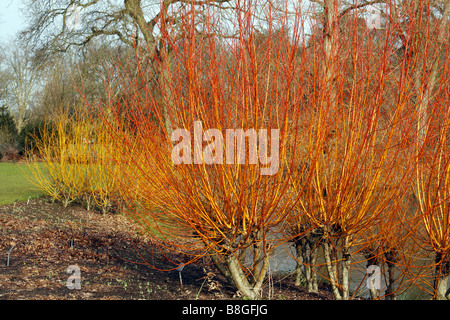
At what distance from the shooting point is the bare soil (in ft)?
12.3

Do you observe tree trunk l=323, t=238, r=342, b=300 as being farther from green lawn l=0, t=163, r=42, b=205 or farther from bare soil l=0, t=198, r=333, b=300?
green lawn l=0, t=163, r=42, b=205

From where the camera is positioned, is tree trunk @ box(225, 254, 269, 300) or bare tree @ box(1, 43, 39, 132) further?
bare tree @ box(1, 43, 39, 132)

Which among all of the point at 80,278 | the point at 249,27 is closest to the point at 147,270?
the point at 80,278

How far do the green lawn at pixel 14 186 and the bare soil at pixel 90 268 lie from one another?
1705mm

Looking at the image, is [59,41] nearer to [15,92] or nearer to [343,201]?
[343,201]

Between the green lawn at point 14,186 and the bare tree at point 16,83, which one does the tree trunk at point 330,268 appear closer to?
the green lawn at point 14,186

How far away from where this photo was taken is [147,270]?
4.99 m

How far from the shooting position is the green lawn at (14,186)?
9110 mm
